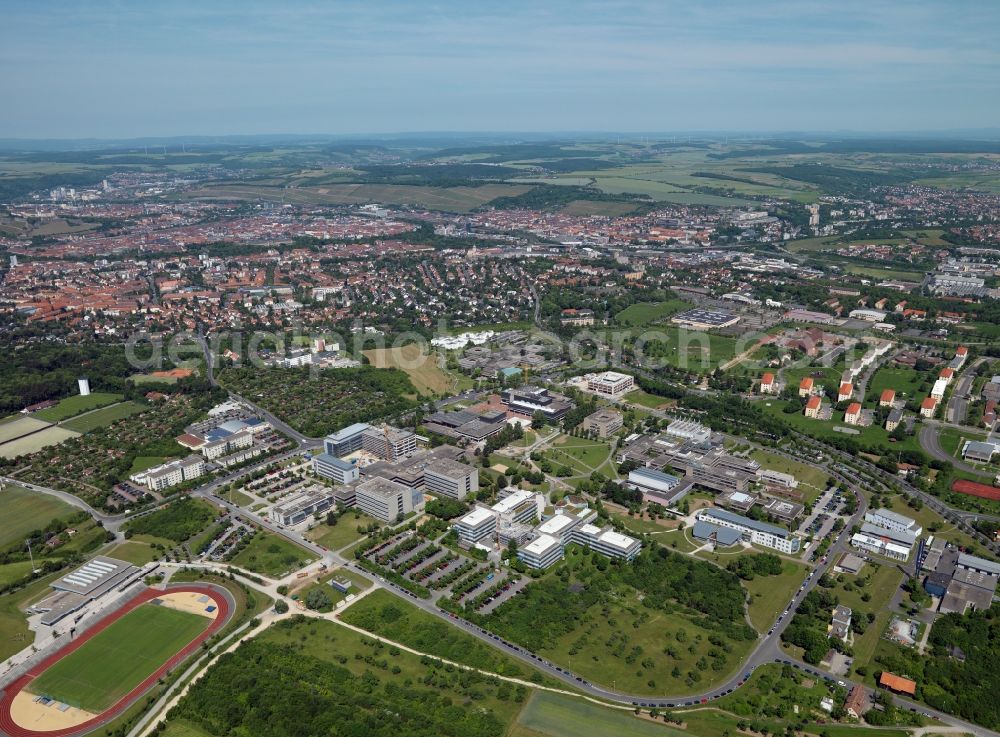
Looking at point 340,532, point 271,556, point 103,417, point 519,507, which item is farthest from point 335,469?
point 103,417

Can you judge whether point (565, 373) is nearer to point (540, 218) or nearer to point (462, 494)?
point (462, 494)

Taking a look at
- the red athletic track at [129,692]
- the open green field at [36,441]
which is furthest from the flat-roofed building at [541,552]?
the open green field at [36,441]

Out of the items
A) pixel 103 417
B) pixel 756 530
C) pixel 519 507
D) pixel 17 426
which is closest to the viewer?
pixel 756 530

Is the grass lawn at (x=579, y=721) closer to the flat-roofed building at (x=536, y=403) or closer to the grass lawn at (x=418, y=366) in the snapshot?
the flat-roofed building at (x=536, y=403)

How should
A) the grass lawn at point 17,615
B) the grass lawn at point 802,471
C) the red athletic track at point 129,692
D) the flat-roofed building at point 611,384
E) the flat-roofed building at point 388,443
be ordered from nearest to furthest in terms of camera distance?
1. the red athletic track at point 129,692
2. the grass lawn at point 17,615
3. the grass lawn at point 802,471
4. the flat-roofed building at point 388,443
5. the flat-roofed building at point 611,384

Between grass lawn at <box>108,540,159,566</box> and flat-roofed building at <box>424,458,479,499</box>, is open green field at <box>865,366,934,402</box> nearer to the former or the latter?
flat-roofed building at <box>424,458,479,499</box>

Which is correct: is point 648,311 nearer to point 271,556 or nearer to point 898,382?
point 898,382

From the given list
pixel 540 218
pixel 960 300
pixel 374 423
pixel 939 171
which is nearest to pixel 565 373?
pixel 374 423
